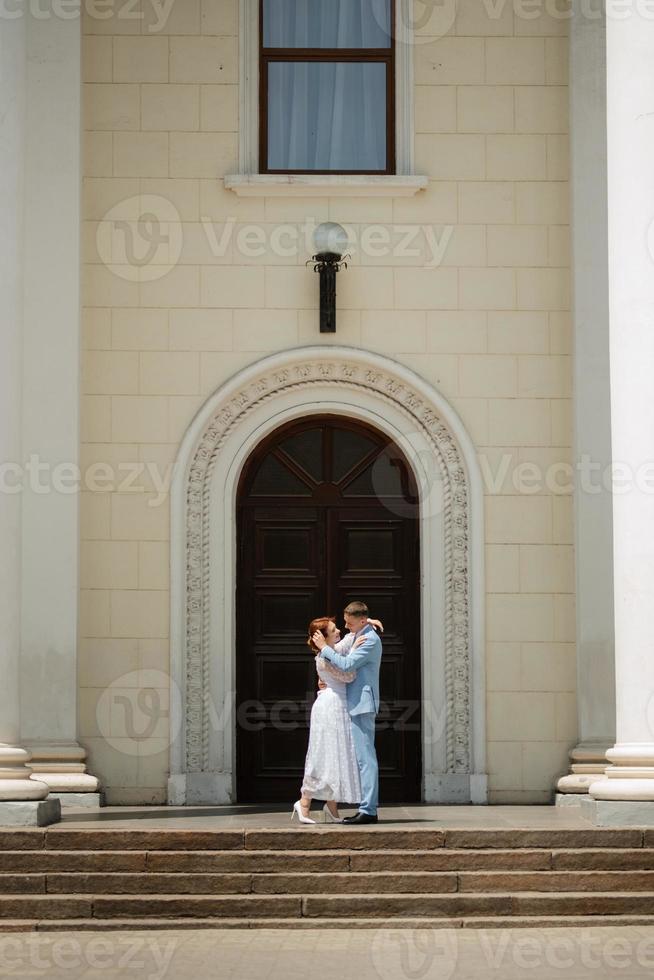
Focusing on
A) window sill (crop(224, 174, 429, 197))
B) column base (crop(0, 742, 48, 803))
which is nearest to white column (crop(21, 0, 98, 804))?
window sill (crop(224, 174, 429, 197))

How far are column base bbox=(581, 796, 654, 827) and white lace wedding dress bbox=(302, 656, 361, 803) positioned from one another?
1.74 metres

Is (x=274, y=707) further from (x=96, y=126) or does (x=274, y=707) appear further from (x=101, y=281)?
(x=96, y=126)

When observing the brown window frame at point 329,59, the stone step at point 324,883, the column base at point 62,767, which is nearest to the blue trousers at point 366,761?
the stone step at point 324,883

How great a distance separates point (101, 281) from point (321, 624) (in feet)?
12.9

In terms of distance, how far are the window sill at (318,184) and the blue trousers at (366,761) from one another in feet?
15.6

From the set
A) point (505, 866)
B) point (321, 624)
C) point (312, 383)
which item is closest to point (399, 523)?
point (312, 383)

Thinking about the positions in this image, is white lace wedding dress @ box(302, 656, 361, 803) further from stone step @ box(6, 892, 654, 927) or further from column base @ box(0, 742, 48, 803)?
column base @ box(0, 742, 48, 803)

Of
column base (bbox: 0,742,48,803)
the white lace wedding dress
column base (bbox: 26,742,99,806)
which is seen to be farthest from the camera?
column base (bbox: 26,742,99,806)

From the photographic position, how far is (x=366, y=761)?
1164cm

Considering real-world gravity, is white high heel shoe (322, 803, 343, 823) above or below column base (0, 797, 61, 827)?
below

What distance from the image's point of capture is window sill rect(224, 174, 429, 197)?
14.0m

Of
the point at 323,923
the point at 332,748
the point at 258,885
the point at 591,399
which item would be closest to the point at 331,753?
the point at 332,748

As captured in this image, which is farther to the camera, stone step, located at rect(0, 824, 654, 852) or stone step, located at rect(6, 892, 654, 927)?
stone step, located at rect(0, 824, 654, 852)

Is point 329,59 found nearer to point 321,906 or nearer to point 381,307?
point 381,307
